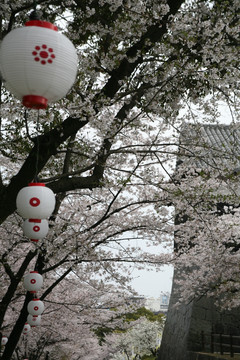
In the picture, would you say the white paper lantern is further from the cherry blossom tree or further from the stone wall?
the stone wall

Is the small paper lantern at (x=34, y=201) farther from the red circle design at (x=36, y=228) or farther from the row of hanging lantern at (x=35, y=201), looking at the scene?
the red circle design at (x=36, y=228)

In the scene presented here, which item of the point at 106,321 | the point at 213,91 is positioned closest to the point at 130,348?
the point at 106,321

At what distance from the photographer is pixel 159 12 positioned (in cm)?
427

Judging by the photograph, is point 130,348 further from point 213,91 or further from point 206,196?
point 213,91

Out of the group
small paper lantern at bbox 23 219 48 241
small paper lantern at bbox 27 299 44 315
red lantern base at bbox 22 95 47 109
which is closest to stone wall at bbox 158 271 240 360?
small paper lantern at bbox 27 299 44 315

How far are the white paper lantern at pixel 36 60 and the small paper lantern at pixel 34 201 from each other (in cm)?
127

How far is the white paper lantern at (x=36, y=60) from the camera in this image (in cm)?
263

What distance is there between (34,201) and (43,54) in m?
1.60

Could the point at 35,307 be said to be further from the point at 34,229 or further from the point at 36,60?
the point at 36,60

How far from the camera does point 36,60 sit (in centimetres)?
264

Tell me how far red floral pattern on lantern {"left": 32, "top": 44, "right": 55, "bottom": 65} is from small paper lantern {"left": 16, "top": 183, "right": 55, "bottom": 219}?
60.1 inches

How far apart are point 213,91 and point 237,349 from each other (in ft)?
30.2

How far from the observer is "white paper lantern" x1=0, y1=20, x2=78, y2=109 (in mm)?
2635

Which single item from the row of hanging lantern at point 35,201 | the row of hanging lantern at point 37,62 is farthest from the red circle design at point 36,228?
the row of hanging lantern at point 37,62
